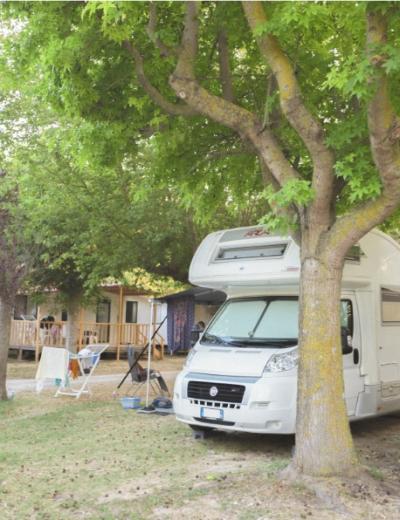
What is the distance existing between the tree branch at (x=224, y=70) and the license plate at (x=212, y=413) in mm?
3949

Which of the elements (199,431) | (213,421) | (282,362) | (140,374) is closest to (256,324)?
(282,362)

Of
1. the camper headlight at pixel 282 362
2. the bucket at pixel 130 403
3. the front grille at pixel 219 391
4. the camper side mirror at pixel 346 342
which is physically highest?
the camper side mirror at pixel 346 342

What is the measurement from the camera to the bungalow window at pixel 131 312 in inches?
1101

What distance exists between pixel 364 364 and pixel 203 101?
431 centimetres

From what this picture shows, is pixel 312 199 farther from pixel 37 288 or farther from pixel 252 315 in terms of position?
pixel 37 288

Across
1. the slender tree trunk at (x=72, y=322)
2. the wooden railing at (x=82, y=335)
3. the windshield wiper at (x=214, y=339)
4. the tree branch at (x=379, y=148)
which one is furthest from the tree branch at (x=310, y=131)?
the wooden railing at (x=82, y=335)

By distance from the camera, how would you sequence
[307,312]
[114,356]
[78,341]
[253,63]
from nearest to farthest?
1. [307,312]
2. [253,63]
3. [78,341]
4. [114,356]

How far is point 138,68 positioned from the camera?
7141mm

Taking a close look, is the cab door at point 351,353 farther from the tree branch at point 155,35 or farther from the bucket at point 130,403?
the bucket at point 130,403

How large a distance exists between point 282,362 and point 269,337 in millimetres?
635

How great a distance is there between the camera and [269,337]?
804 cm

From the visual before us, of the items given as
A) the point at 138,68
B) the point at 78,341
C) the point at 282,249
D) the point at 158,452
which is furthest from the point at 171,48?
the point at 78,341

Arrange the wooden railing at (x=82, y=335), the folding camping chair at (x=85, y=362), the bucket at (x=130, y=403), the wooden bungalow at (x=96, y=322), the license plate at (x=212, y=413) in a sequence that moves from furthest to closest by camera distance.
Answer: the wooden railing at (x=82, y=335) → the wooden bungalow at (x=96, y=322) → the folding camping chair at (x=85, y=362) → the bucket at (x=130, y=403) → the license plate at (x=212, y=413)

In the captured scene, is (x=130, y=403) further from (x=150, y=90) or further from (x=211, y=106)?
(x=211, y=106)
